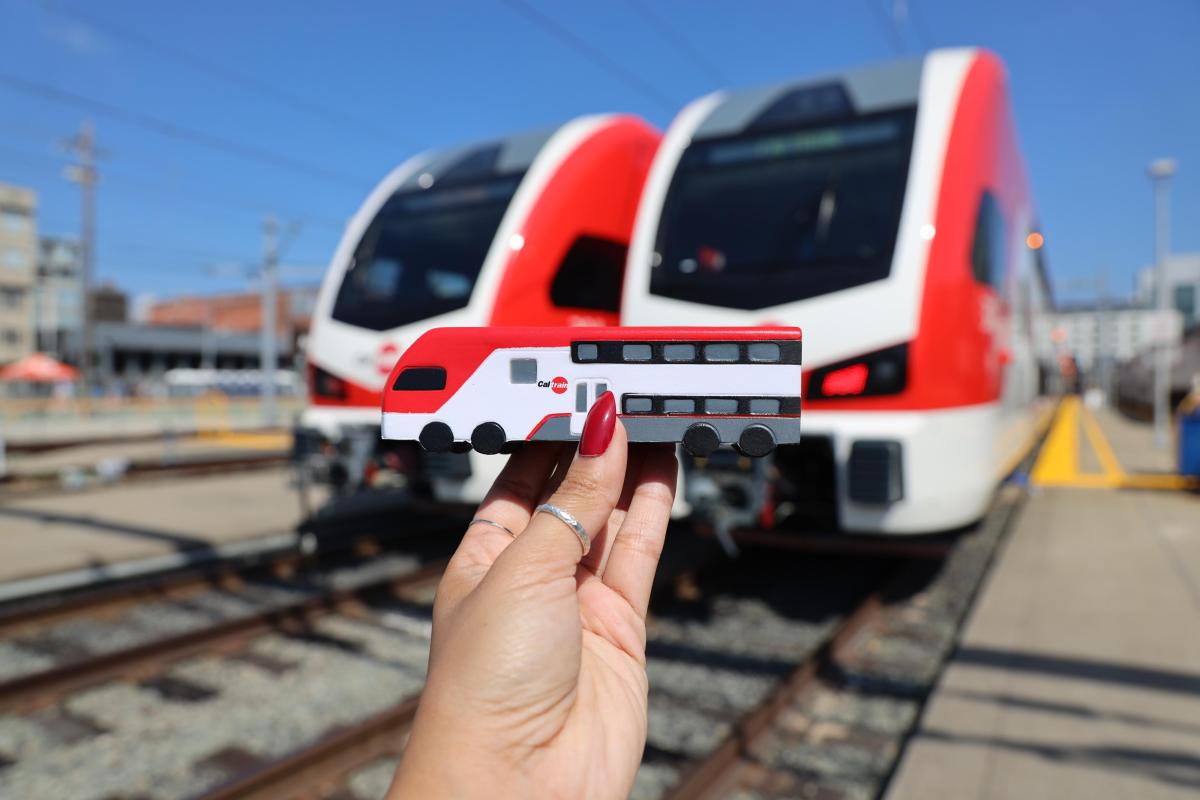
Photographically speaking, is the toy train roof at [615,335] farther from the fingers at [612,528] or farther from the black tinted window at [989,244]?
the black tinted window at [989,244]

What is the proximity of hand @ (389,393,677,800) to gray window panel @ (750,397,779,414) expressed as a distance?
0.68 ft

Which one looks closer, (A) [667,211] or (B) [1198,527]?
(A) [667,211]

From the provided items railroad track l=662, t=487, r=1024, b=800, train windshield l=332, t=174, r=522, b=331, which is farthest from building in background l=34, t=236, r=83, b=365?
railroad track l=662, t=487, r=1024, b=800

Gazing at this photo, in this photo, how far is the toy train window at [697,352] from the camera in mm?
1328

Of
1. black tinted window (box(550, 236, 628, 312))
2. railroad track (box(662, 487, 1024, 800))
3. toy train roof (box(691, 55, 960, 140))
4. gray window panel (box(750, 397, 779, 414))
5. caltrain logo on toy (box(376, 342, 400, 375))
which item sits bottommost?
railroad track (box(662, 487, 1024, 800))

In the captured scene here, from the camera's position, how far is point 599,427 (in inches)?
50.9

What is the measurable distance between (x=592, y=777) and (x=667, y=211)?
4103mm

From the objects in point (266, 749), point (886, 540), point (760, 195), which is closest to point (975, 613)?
point (886, 540)

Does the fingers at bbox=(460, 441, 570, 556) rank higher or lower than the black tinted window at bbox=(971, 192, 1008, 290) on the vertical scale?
lower

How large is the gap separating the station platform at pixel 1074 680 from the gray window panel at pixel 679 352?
8.48 ft

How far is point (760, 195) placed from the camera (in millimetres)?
4793

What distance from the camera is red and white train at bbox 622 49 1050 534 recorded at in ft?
13.7

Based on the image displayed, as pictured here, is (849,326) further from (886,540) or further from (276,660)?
(276,660)

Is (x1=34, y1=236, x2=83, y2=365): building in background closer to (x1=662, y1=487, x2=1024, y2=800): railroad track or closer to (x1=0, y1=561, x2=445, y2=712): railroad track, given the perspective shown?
(x1=0, y1=561, x2=445, y2=712): railroad track
